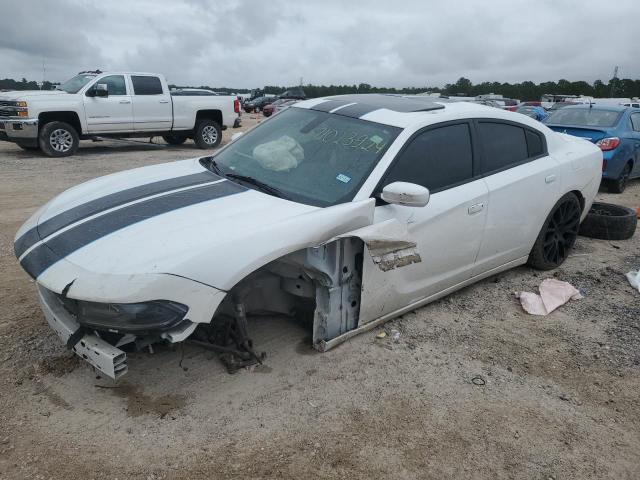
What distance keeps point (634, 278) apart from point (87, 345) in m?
4.54

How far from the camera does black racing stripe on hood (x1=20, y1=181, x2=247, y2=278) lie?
2.70 metres

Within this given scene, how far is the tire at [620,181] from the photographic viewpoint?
9.02 metres

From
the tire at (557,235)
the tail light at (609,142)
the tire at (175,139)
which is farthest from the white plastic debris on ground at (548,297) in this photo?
the tire at (175,139)

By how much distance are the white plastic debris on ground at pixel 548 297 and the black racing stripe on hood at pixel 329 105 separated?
2.14m

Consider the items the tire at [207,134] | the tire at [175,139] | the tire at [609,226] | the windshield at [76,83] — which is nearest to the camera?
the tire at [609,226]

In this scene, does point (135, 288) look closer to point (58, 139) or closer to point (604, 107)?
point (604, 107)

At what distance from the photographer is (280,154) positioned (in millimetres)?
3672

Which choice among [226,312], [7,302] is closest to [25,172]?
[7,302]

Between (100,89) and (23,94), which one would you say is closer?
(23,94)

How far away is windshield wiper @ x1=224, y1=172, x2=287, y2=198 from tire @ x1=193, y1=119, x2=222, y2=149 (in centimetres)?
1068

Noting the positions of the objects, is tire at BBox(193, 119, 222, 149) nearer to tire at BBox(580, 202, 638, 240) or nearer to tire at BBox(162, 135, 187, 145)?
tire at BBox(162, 135, 187, 145)

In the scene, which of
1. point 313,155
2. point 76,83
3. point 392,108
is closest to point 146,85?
point 76,83

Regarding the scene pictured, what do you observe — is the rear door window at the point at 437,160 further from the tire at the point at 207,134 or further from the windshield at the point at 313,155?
the tire at the point at 207,134

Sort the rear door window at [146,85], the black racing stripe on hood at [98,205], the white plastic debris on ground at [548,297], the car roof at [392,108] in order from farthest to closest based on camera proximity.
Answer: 1. the rear door window at [146,85]
2. the white plastic debris on ground at [548,297]
3. the car roof at [392,108]
4. the black racing stripe on hood at [98,205]
